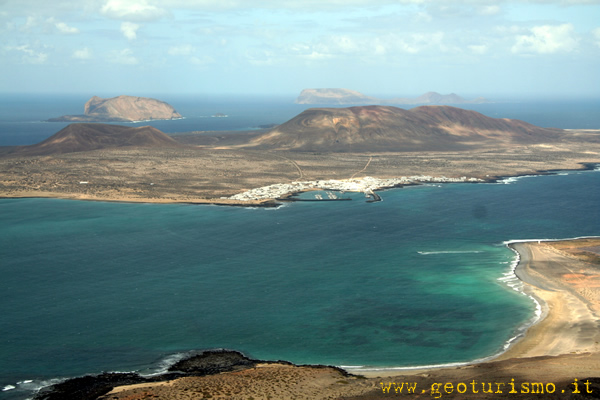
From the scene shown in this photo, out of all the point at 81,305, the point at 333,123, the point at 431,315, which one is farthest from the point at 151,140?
the point at 431,315

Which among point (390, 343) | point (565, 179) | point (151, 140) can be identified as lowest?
point (390, 343)

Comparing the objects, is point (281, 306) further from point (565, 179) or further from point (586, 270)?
point (565, 179)

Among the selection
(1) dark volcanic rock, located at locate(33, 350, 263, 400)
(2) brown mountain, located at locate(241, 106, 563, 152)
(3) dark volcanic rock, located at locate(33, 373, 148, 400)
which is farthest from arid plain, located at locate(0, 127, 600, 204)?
(3) dark volcanic rock, located at locate(33, 373, 148, 400)

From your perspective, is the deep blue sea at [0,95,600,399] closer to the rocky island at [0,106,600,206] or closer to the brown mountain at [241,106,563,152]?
the rocky island at [0,106,600,206]

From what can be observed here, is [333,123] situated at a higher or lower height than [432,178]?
higher

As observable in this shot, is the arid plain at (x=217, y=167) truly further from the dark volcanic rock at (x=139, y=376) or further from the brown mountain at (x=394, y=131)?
the dark volcanic rock at (x=139, y=376)

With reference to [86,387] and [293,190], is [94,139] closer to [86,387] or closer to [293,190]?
[293,190]

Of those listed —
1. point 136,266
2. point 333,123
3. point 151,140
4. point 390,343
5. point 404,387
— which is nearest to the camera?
point 404,387
